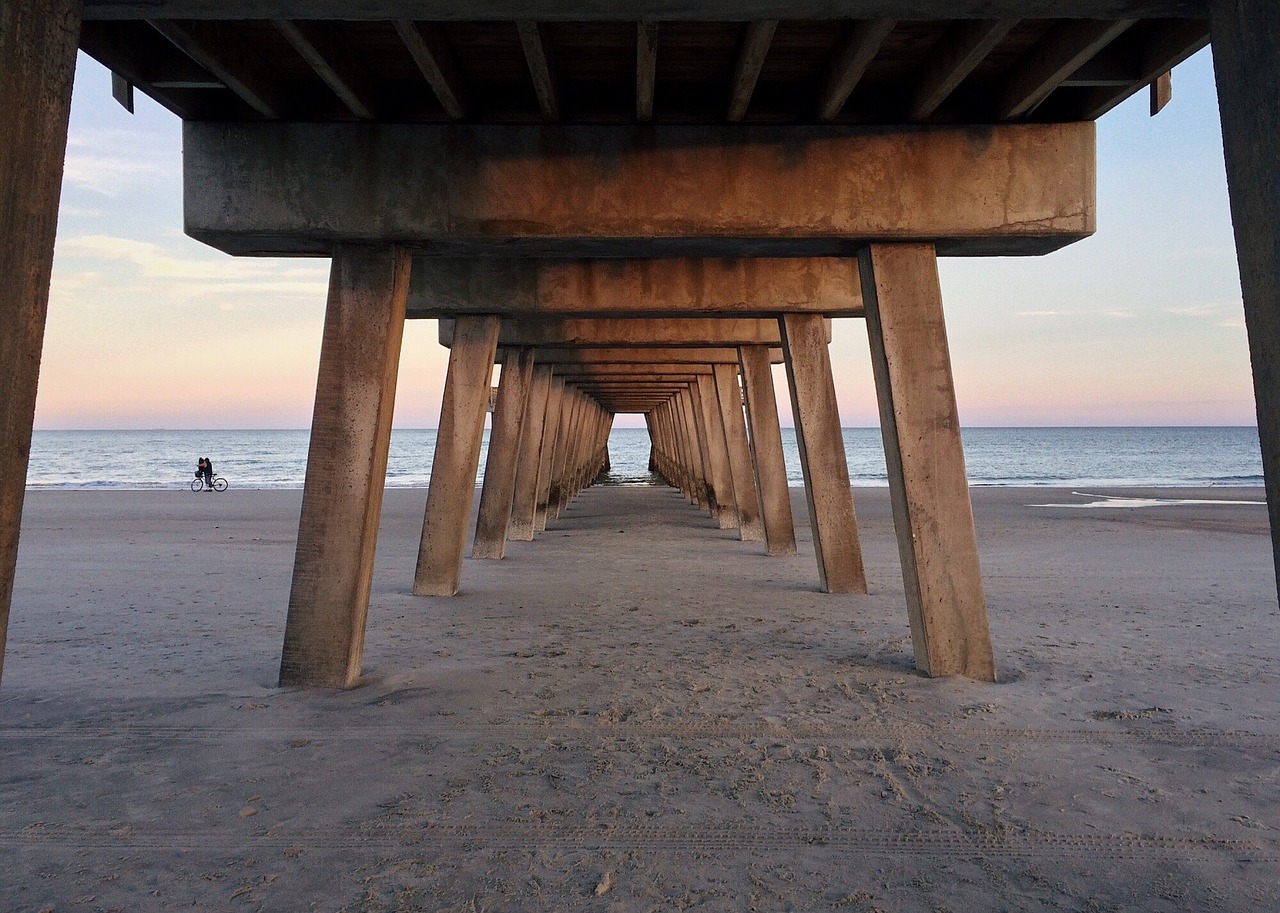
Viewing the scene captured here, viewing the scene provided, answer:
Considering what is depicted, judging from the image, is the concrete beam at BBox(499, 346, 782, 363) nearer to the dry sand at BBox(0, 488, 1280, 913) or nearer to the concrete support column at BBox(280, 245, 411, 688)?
the dry sand at BBox(0, 488, 1280, 913)

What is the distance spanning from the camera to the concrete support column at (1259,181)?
312cm

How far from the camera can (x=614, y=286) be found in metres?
10.2

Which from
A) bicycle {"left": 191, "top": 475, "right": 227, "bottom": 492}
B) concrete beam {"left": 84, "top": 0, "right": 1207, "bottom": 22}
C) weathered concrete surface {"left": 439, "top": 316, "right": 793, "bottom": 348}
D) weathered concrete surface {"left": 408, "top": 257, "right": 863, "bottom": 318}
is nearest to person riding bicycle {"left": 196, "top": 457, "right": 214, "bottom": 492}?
bicycle {"left": 191, "top": 475, "right": 227, "bottom": 492}

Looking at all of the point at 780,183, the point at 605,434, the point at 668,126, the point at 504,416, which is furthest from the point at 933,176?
the point at 605,434

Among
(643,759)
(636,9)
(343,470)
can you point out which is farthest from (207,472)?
(636,9)

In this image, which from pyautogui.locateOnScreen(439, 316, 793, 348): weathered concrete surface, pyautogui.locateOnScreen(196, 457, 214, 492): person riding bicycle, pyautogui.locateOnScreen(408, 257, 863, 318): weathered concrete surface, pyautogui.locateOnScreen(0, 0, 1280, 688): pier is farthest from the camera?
pyautogui.locateOnScreen(196, 457, 214, 492): person riding bicycle

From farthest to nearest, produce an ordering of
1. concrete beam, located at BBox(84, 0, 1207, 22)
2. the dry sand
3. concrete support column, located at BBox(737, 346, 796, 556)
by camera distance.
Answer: concrete support column, located at BBox(737, 346, 796, 556), concrete beam, located at BBox(84, 0, 1207, 22), the dry sand

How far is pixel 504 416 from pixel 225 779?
9993 millimetres

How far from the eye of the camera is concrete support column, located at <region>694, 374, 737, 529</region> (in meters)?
20.5

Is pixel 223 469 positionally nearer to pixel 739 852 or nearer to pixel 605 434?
pixel 605 434

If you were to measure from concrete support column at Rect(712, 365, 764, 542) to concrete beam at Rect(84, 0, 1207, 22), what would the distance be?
46.8 ft

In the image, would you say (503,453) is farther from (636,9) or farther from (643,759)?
(636,9)

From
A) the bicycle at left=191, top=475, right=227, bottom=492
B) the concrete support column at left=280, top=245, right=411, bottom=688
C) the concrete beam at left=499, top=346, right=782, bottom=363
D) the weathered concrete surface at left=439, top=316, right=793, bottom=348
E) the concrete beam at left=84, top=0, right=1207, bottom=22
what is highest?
the concrete beam at left=499, top=346, right=782, bottom=363

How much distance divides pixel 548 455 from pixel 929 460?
50.5 feet
